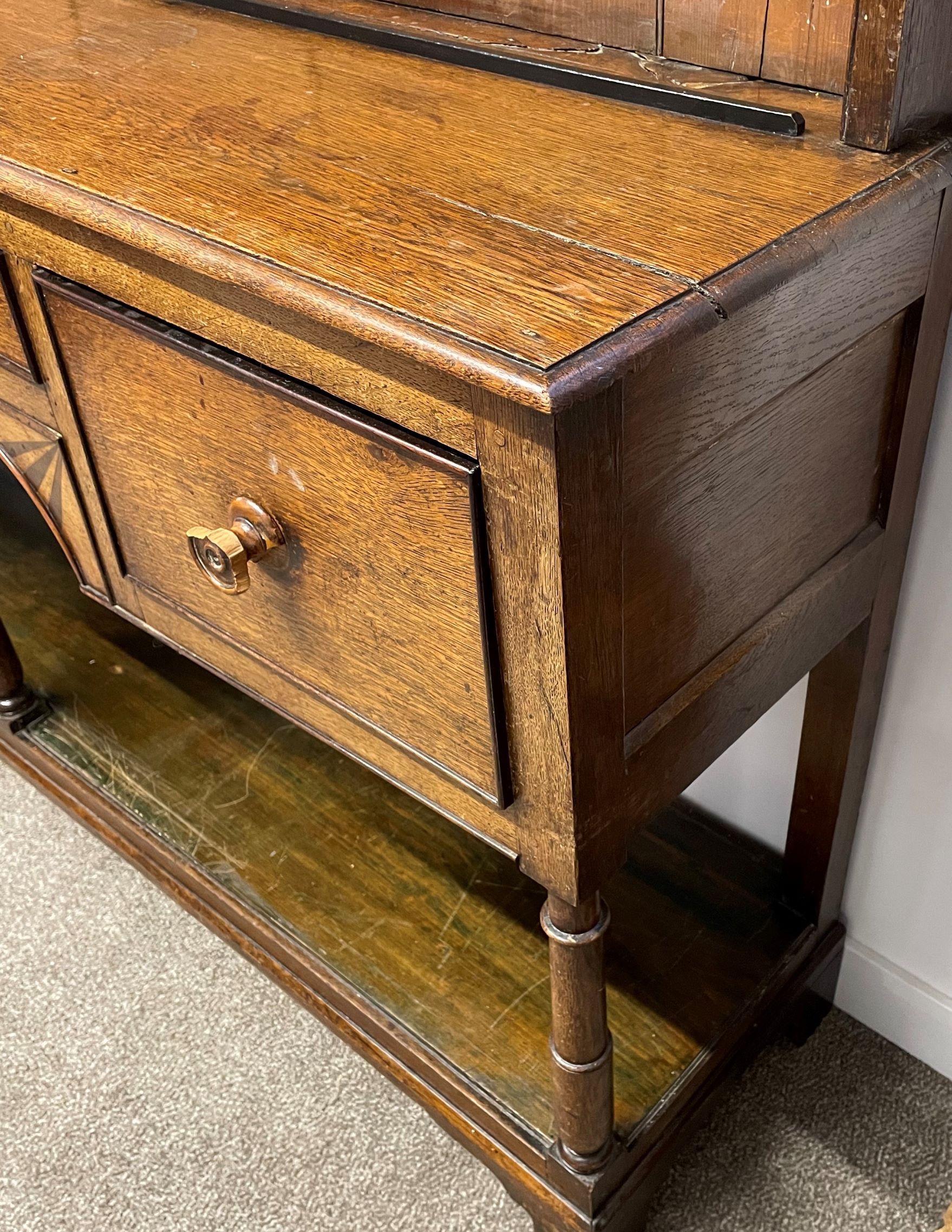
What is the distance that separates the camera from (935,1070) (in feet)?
3.36

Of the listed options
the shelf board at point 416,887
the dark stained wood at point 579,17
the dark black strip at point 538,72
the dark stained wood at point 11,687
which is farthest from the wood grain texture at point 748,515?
the dark stained wood at point 11,687

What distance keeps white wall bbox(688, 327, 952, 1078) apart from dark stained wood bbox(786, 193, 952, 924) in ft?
0.06

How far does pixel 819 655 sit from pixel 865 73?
35 cm

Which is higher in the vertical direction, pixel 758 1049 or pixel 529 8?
pixel 529 8

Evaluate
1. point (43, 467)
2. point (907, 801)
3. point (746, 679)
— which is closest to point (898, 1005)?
point (907, 801)

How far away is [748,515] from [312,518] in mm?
233

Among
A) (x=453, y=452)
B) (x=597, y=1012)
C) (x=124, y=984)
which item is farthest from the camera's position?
(x=124, y=984)

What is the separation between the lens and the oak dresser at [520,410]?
501 millimetres

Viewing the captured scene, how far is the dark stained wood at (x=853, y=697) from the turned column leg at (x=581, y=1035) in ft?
0.85

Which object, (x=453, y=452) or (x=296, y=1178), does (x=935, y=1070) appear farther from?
(x=453, y=452)

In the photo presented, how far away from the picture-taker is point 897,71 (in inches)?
22.5

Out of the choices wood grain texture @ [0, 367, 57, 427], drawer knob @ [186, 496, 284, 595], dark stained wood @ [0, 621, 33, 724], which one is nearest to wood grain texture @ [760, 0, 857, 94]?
drawer knob @ [186, 496, 284, 595]

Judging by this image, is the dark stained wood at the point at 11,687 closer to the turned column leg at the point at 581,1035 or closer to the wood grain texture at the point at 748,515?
the turned column leg at the point at 581,1035

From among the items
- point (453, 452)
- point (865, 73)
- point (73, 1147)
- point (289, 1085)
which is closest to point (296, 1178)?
point (289, 1085)
